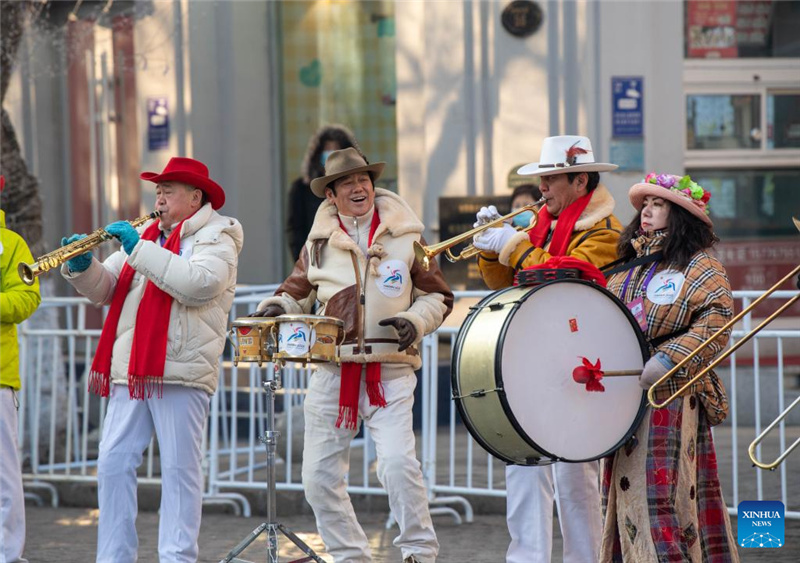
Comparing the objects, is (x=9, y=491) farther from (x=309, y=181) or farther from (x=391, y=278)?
(x=309, y=181)

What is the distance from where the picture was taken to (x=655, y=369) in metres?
5.23

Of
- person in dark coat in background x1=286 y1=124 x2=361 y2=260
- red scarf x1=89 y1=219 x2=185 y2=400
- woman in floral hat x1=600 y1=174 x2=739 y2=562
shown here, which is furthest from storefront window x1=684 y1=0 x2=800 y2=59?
Answer: red scarf x1=89 y1=219 x2=185 y2=400

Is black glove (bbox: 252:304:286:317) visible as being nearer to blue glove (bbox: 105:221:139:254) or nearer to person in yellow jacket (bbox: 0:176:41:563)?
blue glove (bbox: 105:221:139:254)

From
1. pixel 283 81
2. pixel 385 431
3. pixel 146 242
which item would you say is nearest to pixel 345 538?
pixel 385 431

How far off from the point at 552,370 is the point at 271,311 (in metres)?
1.47

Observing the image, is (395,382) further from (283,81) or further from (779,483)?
(283,81)

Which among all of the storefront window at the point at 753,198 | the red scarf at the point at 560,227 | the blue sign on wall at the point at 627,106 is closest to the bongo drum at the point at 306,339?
the red scarf at the point at 560,227

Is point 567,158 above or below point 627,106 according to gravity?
below

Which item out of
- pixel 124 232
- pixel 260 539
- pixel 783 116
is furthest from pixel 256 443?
pixel 783 116

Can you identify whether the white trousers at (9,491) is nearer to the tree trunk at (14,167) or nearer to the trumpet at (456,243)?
the trumpet at (456,243)

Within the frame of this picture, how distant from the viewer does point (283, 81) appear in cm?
1268

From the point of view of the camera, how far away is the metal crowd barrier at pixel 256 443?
829 cm

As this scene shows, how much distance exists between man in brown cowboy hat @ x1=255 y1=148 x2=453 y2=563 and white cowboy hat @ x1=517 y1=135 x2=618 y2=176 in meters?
0.69

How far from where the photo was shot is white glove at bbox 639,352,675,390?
5215 mm
